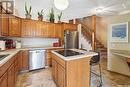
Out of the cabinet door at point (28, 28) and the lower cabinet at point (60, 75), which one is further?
the cabinet door at point (28, 28)

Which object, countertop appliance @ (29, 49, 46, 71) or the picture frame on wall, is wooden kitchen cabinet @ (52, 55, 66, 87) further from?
the picture frame on wall

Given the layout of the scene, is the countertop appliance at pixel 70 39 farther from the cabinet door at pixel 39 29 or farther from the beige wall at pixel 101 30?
the beige wall at pixel 101 30

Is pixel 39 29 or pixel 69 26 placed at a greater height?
pixel 69 26

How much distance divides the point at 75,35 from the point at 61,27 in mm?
877

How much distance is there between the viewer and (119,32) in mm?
3988

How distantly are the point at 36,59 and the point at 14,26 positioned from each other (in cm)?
147

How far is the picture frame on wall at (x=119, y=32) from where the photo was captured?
382 cm

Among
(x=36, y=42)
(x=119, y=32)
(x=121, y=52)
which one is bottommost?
(x=121, y=52)

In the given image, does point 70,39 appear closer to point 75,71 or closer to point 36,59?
point 36,59

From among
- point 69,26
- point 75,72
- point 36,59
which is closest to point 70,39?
point 69,26

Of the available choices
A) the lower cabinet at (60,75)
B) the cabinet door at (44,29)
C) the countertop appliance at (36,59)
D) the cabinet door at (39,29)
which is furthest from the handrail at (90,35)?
the lower cabinet at (60,75)

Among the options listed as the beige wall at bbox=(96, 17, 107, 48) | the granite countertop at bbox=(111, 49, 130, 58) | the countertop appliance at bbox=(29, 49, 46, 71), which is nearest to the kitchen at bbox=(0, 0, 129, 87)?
the countertop appliance at bbox=(29, 49, 46, 71)

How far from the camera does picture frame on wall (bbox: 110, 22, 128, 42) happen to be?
3.82 metres

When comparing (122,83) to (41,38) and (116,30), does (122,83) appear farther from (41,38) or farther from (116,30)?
(41,38)
